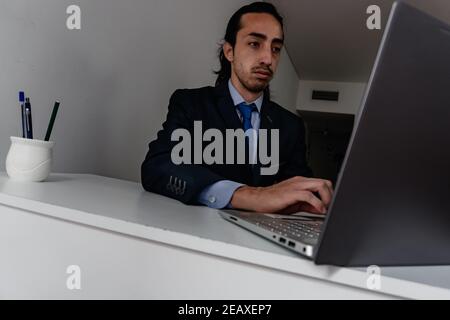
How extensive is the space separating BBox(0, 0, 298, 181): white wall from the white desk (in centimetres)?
45

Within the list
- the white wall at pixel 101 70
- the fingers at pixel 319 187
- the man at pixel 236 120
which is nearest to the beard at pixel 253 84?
the man at pixel 236 120

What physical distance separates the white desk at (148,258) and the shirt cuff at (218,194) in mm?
44

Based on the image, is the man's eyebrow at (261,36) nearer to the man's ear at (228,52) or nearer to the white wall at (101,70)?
the man's ear at (228,52)

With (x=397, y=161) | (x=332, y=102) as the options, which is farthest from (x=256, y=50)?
(x=332, y=102)

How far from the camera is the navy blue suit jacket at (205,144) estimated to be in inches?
33.7

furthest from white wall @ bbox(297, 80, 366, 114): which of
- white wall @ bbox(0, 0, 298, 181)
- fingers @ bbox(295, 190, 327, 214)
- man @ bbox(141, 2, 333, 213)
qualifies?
fingers @ bbox(295, 190, 327, 214)

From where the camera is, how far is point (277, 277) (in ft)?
1.46

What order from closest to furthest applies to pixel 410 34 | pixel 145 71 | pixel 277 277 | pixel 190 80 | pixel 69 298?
pixel 410 34 → pixel 277 277 → pixel 69 298 → pixel 145 71 → pixel 190 80

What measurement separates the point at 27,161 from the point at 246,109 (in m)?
0.70

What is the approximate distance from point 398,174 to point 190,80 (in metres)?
1.55

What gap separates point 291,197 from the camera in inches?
26.3

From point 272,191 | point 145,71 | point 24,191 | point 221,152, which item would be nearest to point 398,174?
point 272,191

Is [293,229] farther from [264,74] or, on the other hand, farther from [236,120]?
[264,74]

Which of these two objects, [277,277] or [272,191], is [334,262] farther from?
[272,191]
